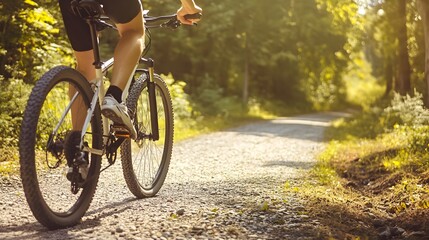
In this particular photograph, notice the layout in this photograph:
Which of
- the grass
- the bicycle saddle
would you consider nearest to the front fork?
the bicycle saddle

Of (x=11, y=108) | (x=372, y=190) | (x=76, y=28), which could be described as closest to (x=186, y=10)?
(x=76, y=28)

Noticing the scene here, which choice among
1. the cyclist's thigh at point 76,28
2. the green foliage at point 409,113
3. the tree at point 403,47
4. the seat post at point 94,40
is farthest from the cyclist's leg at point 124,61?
the tree at point 403,47

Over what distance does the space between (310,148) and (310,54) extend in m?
23.2

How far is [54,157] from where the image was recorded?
333 cm

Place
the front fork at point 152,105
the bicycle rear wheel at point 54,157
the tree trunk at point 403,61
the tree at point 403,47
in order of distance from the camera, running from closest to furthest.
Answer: the bicycle rear wheel at point 54,157 → the front fork at point 152,105 → the tree at point 403,47 → the tree trunk at point 403,61

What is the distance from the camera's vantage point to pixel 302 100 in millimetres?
33781

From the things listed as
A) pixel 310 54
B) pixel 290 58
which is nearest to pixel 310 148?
pixel 290 58

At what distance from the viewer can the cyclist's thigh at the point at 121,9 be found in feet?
11.1

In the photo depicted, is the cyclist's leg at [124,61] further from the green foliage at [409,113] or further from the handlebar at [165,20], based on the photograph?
the green foliage at [409,113]

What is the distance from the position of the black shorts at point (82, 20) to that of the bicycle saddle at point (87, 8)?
0.45ft

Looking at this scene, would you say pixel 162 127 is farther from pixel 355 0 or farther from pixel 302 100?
pixel 302 100

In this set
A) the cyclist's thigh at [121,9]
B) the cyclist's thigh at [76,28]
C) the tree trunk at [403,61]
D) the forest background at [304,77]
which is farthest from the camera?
the tree trunk at [403,61]

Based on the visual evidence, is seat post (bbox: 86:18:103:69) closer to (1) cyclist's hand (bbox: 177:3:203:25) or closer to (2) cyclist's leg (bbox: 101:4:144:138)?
(2) cyclist's leg (bbox: 101:4:144:138)

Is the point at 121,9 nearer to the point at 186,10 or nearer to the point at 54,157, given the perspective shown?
the point at 186,10
